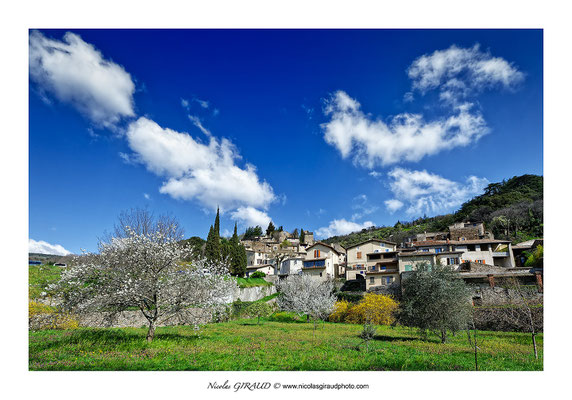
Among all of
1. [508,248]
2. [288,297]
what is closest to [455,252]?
[508,248]

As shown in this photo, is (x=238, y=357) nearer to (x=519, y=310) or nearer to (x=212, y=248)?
(x=519, y=310)

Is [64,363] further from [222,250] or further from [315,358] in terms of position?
[222,250]

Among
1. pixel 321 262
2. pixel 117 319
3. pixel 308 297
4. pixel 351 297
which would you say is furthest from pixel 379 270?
pixel 117 319

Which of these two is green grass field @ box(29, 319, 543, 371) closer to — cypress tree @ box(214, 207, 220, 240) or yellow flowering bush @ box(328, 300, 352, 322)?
yellow flowering bush @ box(328, 300, 352, 322)

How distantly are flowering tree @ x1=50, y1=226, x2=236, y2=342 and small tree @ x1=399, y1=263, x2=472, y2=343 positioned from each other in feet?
41.2

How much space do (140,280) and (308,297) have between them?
2025cm

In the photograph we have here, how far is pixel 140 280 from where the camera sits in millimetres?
12148

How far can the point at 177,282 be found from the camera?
13.2 m

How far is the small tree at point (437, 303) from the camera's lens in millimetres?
16312

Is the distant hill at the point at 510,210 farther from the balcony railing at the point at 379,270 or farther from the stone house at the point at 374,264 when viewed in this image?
the balcony railing at the point at 379,270

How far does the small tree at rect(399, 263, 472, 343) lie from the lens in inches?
642

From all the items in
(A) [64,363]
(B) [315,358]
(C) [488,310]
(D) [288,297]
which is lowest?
(D) [288,297]

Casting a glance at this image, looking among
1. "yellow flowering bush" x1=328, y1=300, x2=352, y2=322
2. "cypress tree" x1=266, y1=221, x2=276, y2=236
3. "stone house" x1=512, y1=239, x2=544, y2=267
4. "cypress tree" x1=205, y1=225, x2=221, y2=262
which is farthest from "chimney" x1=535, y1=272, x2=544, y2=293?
"cypress tree" x1=266, y1=221, x2=276, y2=236
